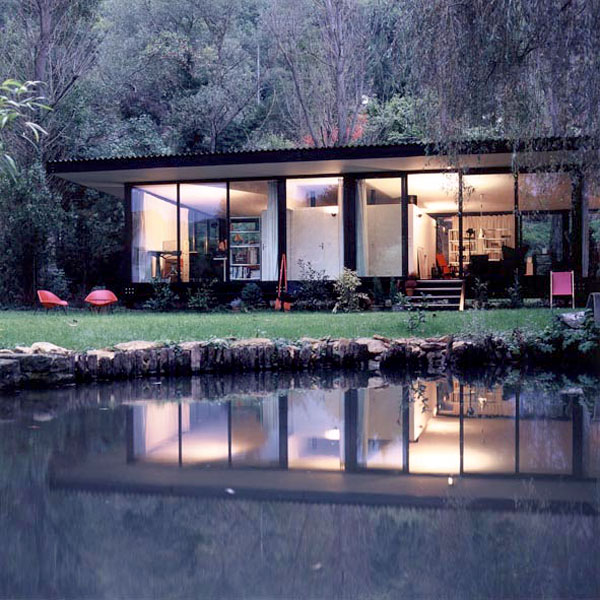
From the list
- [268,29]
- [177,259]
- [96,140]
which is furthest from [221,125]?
[177,259]

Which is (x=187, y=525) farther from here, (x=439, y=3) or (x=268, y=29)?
(x=268, y=29)

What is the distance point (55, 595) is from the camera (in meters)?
2.53

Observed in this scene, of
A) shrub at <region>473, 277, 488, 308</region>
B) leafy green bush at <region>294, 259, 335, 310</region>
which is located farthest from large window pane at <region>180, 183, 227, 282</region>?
shrub at <region>473, 277, 488, 308</region>

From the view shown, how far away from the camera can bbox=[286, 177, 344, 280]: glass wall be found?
1570 cm

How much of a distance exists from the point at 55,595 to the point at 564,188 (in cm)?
1474

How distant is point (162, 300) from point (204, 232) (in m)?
1.92

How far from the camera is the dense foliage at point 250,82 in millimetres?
7875

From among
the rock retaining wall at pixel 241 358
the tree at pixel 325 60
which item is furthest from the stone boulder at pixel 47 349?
the tree at pixel 325 60

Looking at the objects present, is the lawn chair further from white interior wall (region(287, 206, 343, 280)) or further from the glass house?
white interior wall (region(287, 206, 343, 280))

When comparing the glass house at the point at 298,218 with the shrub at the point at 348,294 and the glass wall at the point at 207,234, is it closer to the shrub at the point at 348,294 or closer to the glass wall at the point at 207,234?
the glass wall at the point at 207,234

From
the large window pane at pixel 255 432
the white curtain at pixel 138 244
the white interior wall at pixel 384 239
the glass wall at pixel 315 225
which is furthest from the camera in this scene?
the white curtain at pixel 138 244

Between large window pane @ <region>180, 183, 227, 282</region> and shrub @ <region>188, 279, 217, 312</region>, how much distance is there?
44cm

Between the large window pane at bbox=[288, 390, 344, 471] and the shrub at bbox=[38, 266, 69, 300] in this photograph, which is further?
the shrub at bbox=[38, 266, 69, 300]

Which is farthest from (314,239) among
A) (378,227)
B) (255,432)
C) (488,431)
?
(488,431)
